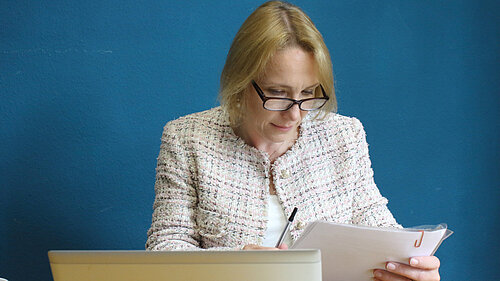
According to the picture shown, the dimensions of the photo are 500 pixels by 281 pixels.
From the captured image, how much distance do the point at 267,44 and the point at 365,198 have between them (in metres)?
0.51

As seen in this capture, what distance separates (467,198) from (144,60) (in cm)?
126

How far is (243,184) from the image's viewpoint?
150cm

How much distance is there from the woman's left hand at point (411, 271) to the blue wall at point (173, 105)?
2.70ft

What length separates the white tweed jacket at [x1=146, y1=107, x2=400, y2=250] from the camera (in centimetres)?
146

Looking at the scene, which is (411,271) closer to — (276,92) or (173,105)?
(276,92)

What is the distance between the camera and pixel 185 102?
1854mm

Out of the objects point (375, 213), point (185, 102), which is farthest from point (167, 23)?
point (375, 213)

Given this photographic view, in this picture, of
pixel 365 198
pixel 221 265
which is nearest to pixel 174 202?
pixel 365 198

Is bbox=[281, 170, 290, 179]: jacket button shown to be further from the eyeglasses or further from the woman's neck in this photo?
the eyeglasses

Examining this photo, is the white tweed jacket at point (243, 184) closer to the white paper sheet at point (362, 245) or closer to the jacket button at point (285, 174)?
the jacket button at point (285, 174)

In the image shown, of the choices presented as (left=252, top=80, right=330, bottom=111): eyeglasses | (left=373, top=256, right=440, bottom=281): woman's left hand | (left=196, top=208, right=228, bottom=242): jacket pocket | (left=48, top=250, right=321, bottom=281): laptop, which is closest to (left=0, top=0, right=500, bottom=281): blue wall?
(left=196, top=208, right=228, bottom=242): jacket pocket

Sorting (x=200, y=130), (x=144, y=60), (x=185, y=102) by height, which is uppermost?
(x=144, y=60)

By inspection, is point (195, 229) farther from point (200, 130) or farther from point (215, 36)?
point (215, 36)

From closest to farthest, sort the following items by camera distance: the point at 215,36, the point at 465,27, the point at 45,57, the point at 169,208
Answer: the point at 169,208 → the point at 45,57 → the point at 215,36 → the point at 465,27
